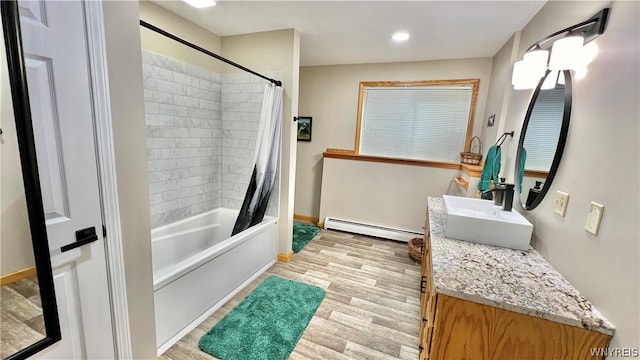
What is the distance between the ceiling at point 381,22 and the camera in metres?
1.90

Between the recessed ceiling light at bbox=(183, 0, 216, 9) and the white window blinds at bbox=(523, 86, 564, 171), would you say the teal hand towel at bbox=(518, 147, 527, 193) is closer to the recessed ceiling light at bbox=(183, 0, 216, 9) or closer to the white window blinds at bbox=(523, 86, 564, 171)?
the white window blinds at bbox=(523, 86, 564, 171)

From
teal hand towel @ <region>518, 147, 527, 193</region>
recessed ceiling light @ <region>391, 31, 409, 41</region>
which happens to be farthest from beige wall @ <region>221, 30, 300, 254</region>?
teal hand towel @ <region>518, 147, 527, 193</region>

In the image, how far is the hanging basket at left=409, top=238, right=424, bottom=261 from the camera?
2.88 metres

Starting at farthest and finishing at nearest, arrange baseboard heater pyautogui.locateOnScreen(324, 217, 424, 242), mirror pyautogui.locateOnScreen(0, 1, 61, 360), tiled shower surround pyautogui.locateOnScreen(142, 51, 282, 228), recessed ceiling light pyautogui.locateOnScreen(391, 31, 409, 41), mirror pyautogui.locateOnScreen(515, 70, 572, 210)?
baseboard heater pyautogui.locateOnScreen(324, 217, 424, 242) < recessed ceiling light pyautogui.locateOnScreen(391, 31, 409, 41) < tiled shower surround pyautogui.locateOnScreen(142, 51, 282, 228) < mirror pyautogui.locateOnScreen(515, 70, 572, 210) < mirror pyautogui.locateOnScreen(0, 1, 61, 360)

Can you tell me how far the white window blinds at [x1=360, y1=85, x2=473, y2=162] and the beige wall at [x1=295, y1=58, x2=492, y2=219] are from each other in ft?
0.50

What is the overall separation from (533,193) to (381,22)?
1.77 meters

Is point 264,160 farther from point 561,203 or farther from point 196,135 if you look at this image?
point 561,203

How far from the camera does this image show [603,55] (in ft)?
3.38

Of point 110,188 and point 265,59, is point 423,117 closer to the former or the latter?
point 265,59

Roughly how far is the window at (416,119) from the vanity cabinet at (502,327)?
8.30 ft

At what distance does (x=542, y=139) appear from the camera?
146 cm

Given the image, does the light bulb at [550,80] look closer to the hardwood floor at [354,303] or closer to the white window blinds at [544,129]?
the white window blinds at [544,129]

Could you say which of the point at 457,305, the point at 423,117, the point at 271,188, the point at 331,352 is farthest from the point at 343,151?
the point at 457,305

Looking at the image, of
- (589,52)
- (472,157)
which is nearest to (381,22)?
(589,52)
